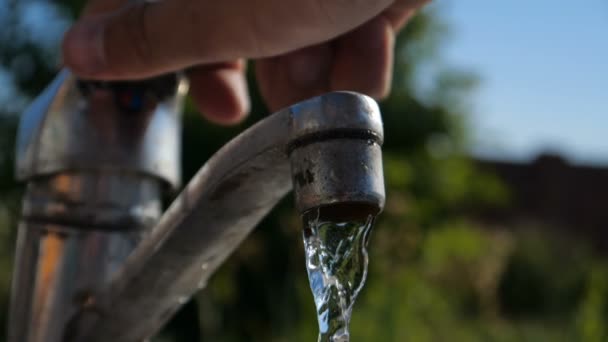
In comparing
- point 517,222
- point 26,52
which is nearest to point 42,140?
point 26,52

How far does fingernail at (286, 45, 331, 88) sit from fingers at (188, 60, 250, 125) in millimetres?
64

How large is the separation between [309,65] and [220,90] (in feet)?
0.29

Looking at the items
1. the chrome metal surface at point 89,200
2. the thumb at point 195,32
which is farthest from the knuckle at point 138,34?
the chrome metal surface at point 89,200

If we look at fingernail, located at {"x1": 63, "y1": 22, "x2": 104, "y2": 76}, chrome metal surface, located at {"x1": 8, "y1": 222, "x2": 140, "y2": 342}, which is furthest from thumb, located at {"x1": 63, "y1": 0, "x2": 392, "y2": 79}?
chrome metal surface, located at {"x1": 8, "y1": 222, "x2": 140, "y2": 342}

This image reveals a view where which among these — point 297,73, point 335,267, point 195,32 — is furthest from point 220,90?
point 335,267

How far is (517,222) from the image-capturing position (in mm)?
5660

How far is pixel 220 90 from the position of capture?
65cm

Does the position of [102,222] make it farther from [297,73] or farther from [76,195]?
[297,73]

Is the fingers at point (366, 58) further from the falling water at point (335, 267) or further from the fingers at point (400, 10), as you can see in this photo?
the falling water at point (335, 267)

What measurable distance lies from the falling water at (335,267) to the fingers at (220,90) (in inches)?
10.9

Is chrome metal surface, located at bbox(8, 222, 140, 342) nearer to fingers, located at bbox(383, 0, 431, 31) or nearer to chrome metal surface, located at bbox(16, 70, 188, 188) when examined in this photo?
chrome metal surface, located at bbox(16, 70, 188, 188)

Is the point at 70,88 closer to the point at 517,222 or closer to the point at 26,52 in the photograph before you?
the point at 26,52

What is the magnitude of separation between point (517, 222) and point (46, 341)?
537cm

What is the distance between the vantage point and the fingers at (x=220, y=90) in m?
0.65
